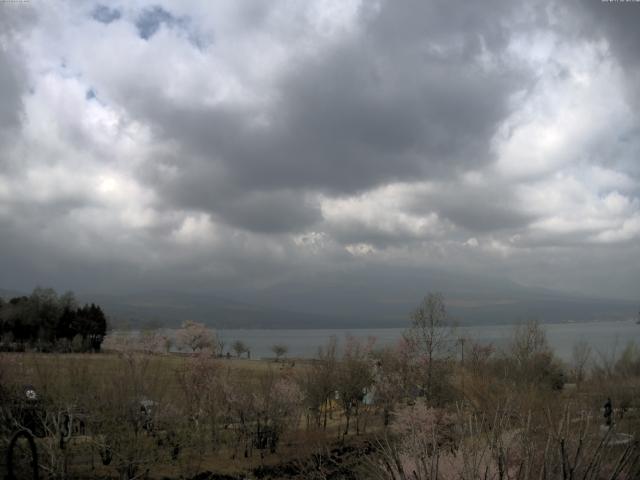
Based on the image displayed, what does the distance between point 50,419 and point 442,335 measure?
83.7 ft

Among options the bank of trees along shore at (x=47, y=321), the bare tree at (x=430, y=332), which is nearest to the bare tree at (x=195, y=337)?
the bare tree at (x=430, y=332)

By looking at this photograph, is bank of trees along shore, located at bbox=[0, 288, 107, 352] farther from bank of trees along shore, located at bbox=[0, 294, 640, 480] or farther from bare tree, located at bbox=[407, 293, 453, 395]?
bare tree, located at bbox=[407, 293, 453, 395]

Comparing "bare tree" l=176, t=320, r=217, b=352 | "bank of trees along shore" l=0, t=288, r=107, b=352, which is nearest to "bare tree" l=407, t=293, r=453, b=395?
"bare tree" l=176, t=320, r=217, b=352

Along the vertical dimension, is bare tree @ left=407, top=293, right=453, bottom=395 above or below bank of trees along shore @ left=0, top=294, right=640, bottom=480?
above

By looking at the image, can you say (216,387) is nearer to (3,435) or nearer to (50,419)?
(50,419)

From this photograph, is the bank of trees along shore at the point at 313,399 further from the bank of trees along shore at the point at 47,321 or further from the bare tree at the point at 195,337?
the bank of trees along shore at the point at 47,321

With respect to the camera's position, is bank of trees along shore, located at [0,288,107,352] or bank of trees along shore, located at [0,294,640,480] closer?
bank of trees along shore, located at [0,294,640,480]

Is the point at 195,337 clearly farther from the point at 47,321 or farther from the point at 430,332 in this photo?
the point at 47,321

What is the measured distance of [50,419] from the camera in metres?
29.2

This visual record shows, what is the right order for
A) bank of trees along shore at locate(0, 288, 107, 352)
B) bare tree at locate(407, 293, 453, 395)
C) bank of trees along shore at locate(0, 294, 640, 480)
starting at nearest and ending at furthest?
bank of trees along shore at locate(0, 294, 640, 480) → bare tree at locate(407, 293, 453, 395) → bank of trees along shore at locate(0, 288, 107, 352)

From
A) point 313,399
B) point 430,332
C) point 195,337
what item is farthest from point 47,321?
point 430,332

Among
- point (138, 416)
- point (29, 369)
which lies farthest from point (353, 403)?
point (29, 369)

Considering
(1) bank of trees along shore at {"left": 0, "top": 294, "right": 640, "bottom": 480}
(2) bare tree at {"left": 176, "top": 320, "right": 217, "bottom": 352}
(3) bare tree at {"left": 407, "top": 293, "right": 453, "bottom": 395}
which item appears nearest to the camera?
(1) bank of trees along shore at {"left": 0, "top": 294, "right": 640, "bottom": 480}

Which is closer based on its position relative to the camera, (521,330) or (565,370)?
(521,330)
